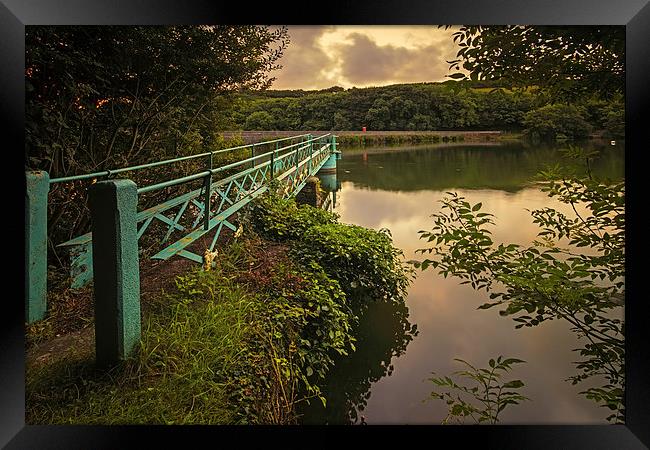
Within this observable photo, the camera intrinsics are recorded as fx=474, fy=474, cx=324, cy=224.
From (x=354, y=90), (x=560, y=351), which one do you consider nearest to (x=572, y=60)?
(x=354, y=90)

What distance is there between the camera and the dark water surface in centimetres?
222

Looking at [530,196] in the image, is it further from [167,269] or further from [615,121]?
[167,269]

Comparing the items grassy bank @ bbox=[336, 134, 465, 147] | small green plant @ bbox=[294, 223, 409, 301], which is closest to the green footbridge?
grassy bank @ bbox=[336, 134, 465, 147]

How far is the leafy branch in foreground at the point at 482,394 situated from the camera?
7.24ft

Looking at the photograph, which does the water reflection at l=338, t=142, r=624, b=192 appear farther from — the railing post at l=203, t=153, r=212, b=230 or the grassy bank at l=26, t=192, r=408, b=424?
the railing post at l=203, t=153, r=212, b=230

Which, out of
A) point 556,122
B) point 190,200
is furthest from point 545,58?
point 190,200

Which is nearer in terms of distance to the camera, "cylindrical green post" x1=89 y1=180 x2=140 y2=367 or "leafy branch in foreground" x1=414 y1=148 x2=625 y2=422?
"cylindrical green post" x1=89 y1=180 x2=140 y2=367

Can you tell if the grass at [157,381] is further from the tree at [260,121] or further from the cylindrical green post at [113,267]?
the tree at [260,121]

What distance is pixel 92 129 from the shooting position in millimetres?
2328

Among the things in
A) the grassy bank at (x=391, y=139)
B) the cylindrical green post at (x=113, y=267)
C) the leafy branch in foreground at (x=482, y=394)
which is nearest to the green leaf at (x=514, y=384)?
the leafy branch in foreground at (x=482, y=394)

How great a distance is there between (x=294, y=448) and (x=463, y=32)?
1.93 meters

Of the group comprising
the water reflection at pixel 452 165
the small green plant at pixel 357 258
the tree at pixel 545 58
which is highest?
the tree at pixel 545 58
